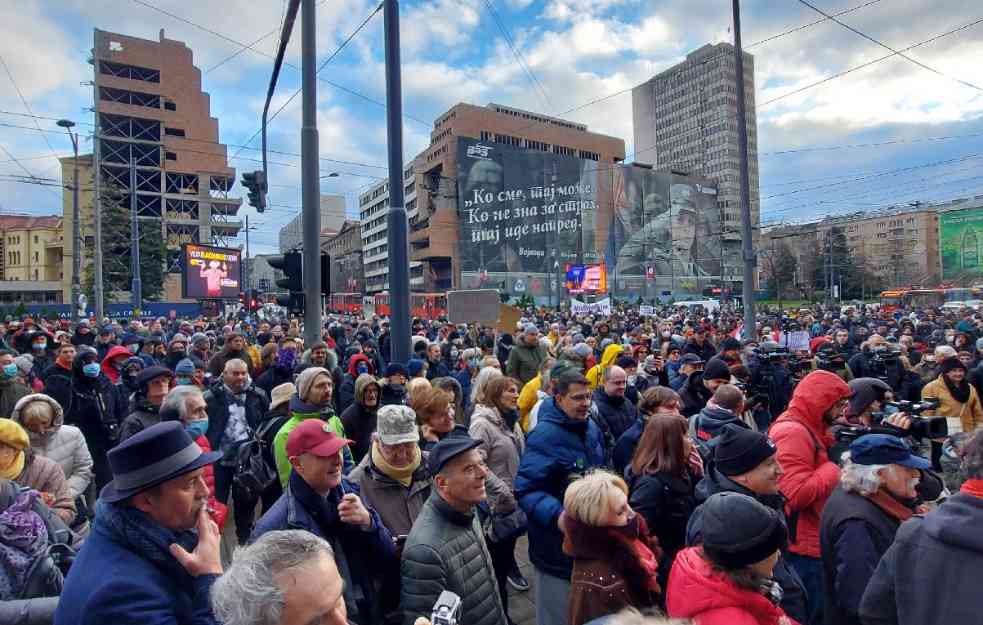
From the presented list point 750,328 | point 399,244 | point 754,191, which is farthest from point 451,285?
point 754,191

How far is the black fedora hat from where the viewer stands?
1.84 meters

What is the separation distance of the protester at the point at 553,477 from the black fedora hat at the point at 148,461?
1.91 meters

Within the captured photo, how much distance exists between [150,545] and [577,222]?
79216 millimetres

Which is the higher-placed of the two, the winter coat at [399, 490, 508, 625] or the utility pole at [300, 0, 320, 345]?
the utility pole at [300, 0, 320, 345]

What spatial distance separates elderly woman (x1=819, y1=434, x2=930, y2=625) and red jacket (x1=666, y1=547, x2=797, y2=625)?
2.66ft

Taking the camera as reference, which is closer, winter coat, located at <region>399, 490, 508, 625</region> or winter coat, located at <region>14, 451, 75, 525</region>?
winter coat, located at <region>399, 490, 508, 625</region>

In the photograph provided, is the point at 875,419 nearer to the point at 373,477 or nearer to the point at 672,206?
the point at 373,477

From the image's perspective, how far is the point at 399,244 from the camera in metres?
6.80

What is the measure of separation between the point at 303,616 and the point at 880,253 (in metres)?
105

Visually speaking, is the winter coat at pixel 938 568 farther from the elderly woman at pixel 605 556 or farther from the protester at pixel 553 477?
the protester at pixel 553 477

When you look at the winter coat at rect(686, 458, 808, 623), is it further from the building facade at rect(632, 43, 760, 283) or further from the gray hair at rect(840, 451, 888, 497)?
the building facade at rect(632, 43, 760, 283)

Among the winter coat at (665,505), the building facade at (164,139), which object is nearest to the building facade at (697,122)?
the building facade at (164,139)

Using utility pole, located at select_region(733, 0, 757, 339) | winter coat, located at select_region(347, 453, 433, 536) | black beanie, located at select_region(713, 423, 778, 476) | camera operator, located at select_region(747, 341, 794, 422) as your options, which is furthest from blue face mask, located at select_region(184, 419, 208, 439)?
utility pole, located at select_region(733, 0, 757, 339)

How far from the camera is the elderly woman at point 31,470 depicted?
10.7ft
